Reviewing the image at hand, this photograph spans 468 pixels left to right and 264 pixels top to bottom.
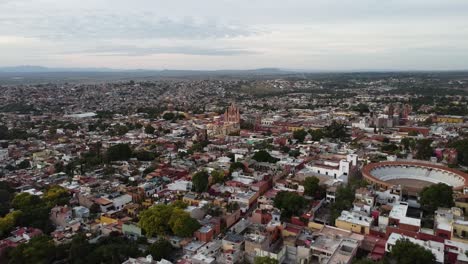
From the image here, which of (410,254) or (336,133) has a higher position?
(410,254)

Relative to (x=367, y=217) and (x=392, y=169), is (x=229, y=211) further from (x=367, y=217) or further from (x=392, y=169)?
(x=392, y=169)

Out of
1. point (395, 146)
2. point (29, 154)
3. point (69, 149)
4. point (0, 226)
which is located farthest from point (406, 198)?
point (29, 154)

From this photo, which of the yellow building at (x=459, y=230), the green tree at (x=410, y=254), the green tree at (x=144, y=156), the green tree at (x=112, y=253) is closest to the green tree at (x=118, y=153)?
the green tree at (x=144, y=156)

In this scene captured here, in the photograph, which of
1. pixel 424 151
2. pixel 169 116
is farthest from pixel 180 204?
pixel 169 116

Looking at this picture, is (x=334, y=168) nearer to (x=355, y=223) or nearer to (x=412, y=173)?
(x=412, y=173)

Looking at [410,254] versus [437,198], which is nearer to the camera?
[410,254]

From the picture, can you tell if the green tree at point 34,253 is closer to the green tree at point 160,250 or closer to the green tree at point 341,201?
the green tree at point 160,250
